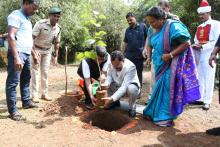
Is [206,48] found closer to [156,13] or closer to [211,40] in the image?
[211,40]

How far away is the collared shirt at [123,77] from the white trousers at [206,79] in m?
1.68

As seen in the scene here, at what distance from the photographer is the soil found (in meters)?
4.35

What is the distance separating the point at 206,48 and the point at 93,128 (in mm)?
2858

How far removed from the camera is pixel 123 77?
5.42 m

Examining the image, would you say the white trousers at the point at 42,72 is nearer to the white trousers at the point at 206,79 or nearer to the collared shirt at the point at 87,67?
the collared shirt at the point at 87,67

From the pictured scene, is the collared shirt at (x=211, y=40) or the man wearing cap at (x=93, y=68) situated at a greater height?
the collared shirt at (x=211, y=40)

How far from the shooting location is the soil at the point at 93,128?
14.3ft

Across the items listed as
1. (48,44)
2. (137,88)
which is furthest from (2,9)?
(137,88)

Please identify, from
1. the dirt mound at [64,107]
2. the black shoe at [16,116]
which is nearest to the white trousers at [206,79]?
the dirt mound at [64,107]

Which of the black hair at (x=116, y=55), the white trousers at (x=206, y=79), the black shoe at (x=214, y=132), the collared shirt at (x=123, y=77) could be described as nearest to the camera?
the black shoe at (x=214, y=132)

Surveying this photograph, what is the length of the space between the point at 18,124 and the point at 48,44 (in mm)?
1908

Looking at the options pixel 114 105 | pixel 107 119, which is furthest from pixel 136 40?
pixel 107 119

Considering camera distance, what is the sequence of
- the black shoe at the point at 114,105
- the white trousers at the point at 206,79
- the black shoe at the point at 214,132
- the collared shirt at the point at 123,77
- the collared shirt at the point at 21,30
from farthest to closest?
the white trousers at the point at 206,79, the black shoe at the point at 114,105, the collared shirt at the point at 123,77, the collared shirt at the point at 21,30, the black shoe at the point at 214,132

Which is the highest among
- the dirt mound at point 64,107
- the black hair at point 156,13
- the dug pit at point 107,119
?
the black hair at point 156,13
